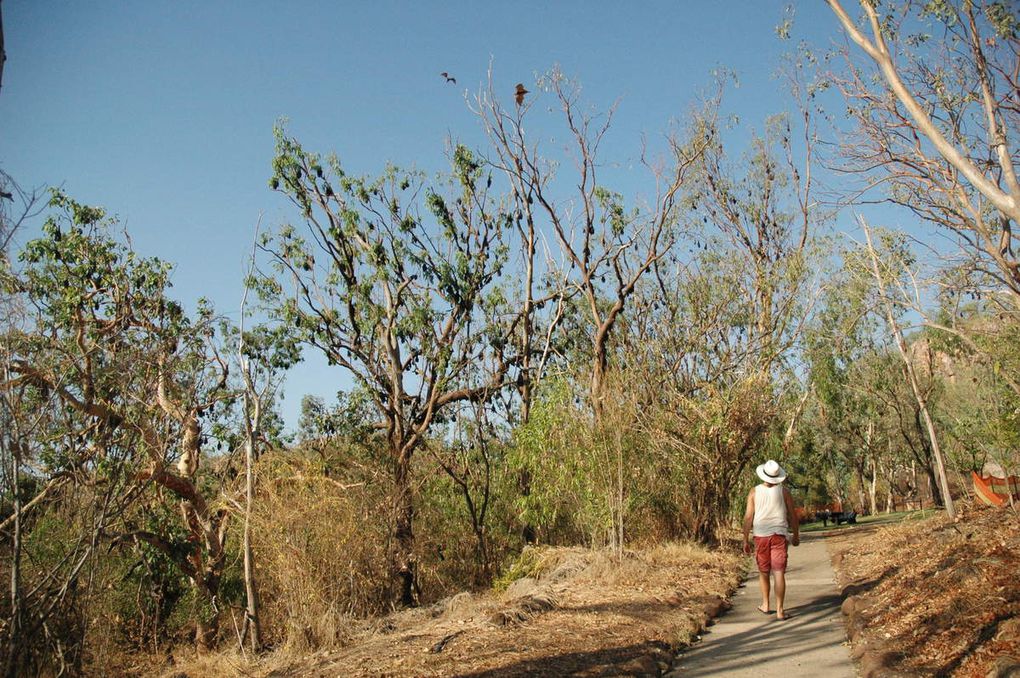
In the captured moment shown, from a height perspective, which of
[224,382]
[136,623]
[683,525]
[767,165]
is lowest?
[136,623]

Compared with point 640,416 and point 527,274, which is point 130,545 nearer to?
point 640,416

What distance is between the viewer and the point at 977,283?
40.8 ft

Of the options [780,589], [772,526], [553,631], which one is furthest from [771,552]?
[553,631]

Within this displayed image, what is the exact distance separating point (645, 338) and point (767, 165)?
7.67 meters

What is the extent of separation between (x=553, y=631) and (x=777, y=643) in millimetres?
2213

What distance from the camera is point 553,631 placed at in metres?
8.53

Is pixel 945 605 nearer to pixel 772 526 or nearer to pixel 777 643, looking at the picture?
pixel 777 643

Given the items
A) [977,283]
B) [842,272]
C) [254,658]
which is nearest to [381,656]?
[254,658]

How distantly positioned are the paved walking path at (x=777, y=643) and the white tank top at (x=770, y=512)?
98 centimetres

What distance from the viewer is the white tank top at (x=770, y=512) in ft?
30.3

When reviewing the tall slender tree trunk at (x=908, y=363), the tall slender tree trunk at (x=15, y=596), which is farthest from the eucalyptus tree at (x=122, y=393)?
the tall slender tree trunk at (x=908, y=363)

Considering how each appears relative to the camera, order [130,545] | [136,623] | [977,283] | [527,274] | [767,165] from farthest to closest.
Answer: [767,165] → [527,274] → [136,623] → [130,545] → [977,283]

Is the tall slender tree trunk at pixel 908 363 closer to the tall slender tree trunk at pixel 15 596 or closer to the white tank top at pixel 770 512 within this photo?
the white tank top at pixel 770 512

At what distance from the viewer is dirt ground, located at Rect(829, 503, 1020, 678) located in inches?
230
